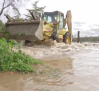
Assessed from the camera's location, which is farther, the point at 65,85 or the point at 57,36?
the point at 57,36

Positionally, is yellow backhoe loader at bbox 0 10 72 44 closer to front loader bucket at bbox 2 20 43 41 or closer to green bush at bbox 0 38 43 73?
front loader bucket at bbox 2 20 43 41

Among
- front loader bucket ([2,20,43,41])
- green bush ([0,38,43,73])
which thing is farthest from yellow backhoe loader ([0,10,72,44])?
green bush ([0,38,43,73])

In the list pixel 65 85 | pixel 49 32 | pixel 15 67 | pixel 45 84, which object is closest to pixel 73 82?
pixel 65 85

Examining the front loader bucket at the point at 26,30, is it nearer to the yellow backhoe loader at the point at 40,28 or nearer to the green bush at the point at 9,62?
the yellow backhoe loader at the point at 40,28

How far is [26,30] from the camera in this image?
9.30 m

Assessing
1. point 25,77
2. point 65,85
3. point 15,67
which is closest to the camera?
point 65,85

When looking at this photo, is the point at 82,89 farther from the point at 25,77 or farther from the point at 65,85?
the point at 25,77

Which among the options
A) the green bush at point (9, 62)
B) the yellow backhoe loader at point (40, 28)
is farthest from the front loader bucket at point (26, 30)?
the green bush at point (9, 62)

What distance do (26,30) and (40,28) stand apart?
2.99 ft

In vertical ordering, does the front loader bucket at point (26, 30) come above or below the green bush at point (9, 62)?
above

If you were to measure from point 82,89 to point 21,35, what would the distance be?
7114 millimetres

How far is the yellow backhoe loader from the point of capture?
354 inches

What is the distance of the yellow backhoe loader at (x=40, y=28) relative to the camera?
29.5ft

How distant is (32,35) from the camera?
8.89 meters
